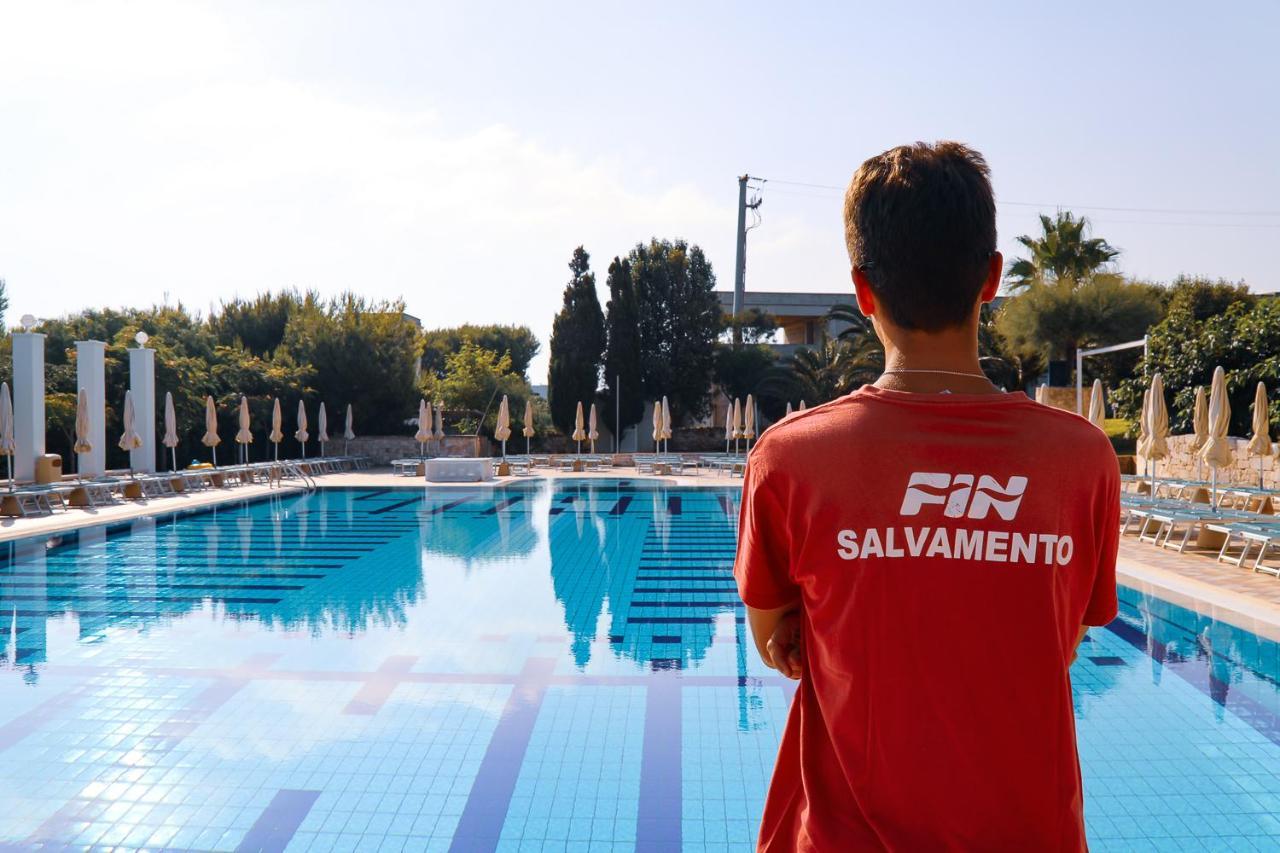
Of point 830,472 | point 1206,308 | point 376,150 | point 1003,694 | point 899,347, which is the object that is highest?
point 376,150

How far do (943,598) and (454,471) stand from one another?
73.9ft

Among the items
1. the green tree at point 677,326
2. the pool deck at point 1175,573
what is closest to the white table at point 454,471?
the pool deck at point 1175,573

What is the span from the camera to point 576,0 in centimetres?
1190

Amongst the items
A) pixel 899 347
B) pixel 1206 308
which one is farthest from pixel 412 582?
pixel 1206 308

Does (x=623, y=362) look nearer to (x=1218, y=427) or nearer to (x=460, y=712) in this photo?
(x=1218, y=427)

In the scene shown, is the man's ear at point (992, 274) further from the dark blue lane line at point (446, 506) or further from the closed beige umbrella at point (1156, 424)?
the dark blue lane line at point (446, 506)

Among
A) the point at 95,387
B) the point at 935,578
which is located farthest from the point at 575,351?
the point at 935,578

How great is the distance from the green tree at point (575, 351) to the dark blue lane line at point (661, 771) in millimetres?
26887

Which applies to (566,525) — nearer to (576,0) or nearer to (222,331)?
(576,0)

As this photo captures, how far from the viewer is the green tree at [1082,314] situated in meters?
25.2

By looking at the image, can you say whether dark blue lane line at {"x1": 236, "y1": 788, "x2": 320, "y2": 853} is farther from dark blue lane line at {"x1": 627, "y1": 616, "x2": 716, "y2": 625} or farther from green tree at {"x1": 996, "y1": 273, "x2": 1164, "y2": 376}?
green tree at {"x1": 996, "y1": 273, "x2": 1164, "y2": 376}

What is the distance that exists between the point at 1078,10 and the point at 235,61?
10984 millimetres

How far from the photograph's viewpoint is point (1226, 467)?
13.8m

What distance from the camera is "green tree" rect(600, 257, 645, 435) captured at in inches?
1335
